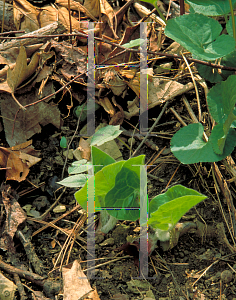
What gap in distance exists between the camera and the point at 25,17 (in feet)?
4.86

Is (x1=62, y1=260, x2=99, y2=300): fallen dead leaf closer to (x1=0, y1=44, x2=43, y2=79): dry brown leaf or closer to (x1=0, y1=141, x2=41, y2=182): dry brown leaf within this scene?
(x1=0, y1=141, x2=41, y2=182): dry brown leaf

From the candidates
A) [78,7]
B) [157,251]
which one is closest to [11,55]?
[78,7]

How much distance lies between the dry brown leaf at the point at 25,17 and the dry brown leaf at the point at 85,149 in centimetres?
73

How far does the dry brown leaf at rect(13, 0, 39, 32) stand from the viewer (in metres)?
1.48

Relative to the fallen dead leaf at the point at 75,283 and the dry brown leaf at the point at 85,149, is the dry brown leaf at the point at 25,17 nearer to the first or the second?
the dry brown leaf at the point at 85,149

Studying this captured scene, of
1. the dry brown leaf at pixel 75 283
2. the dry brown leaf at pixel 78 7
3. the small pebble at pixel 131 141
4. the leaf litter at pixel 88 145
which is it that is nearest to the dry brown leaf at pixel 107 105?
the leaf litter at pixel 88 145

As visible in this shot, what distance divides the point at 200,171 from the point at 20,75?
0.99 meters

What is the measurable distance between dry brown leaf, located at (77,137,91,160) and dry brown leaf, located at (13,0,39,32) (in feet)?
2.39

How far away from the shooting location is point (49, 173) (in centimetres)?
129

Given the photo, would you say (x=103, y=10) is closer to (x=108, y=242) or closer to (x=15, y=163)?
(x=15, y=163)

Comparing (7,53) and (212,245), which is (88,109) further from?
(212,245)

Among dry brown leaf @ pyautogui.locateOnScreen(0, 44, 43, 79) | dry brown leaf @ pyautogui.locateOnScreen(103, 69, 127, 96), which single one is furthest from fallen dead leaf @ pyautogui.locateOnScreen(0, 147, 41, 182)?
dry brown leaf @ pyautogui.locateOnScreen(103, 69, 127, 96)

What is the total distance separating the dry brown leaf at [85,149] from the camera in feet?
4.23

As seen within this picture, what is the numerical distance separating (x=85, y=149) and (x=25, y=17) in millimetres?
842
